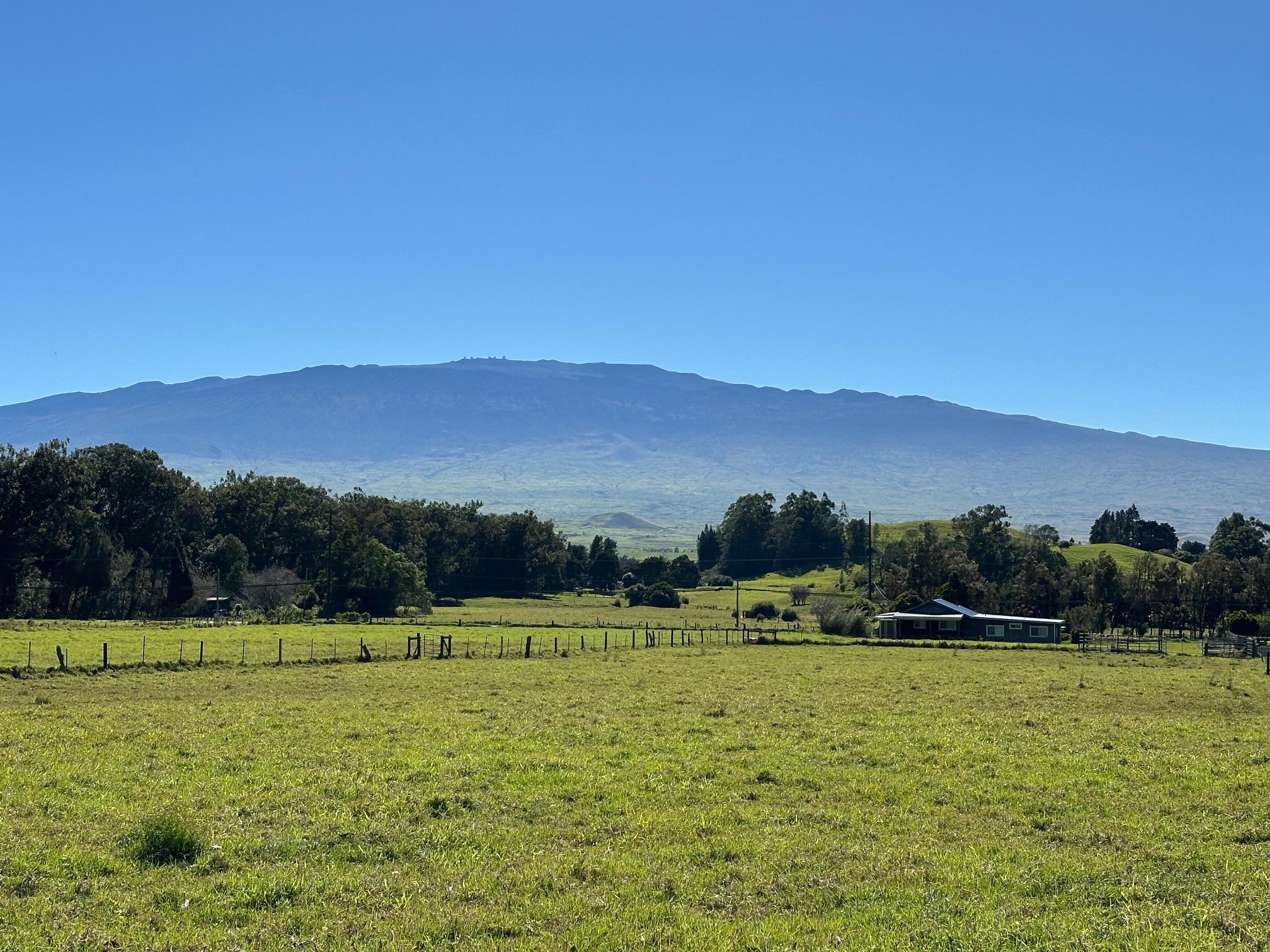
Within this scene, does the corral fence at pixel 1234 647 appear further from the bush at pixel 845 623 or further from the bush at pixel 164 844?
the bush at pixel 164 844

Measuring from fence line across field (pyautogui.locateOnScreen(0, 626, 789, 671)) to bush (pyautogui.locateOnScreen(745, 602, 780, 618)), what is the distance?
28.0m

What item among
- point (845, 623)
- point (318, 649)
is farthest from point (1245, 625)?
point (318, 649)

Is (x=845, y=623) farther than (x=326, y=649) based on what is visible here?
Yes

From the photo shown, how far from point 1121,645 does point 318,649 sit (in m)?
47.3

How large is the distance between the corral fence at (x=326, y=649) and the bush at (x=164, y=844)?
2606cm

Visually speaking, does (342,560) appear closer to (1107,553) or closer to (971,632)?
(971,632)

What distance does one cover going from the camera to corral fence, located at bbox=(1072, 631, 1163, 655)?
210 feet

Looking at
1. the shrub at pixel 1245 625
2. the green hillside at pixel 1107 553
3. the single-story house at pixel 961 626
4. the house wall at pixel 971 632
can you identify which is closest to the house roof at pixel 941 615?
the single-story house at pixel 961 626

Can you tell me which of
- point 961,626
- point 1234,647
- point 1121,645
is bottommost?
point 1121,645

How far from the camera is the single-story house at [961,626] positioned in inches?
3174

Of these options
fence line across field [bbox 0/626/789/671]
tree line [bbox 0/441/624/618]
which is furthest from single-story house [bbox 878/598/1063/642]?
tree line [bbox 0/441/624/618]

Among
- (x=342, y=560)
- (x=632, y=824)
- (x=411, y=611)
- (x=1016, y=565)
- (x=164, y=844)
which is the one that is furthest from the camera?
(x=1016, y=565)

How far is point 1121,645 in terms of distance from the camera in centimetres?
6944

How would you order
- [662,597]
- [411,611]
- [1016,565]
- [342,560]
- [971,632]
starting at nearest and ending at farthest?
[971,632] < [342,560] < [411,611] < [662,597] < [1016,565]
